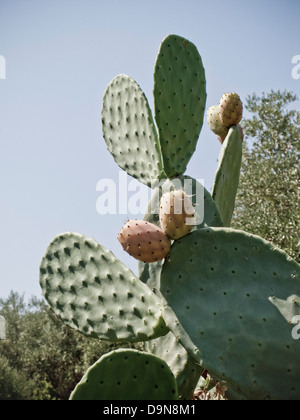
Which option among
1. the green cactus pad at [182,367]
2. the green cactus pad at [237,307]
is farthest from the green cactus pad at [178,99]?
the green cactus pad at [182,367]

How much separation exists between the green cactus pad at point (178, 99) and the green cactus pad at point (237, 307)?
1.74ft

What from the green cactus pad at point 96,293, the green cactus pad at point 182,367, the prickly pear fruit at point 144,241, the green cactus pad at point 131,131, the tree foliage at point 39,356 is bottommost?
the tree foliage at point 39,356

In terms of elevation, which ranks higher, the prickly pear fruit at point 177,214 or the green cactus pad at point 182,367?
the prickly pear fruit at point 177,214

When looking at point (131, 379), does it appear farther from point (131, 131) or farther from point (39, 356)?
point (39, 356)

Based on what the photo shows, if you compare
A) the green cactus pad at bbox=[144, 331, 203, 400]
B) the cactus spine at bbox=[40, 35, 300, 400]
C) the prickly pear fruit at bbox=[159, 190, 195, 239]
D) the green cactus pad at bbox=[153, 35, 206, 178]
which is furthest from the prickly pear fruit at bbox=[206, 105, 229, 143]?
the green cactus pad at bbox=[144, 331, 203, 400]

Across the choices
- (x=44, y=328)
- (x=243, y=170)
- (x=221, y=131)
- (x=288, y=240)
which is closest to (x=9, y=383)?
(x=44, y=328)

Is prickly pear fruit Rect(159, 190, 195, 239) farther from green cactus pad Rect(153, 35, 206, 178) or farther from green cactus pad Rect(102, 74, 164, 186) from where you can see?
green cactus pad Rect(102, 74, 164, 186)

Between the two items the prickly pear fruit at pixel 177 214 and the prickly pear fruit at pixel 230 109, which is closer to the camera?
the prickly pear fruit at pixel 177 214

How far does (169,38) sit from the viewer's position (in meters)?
2.23

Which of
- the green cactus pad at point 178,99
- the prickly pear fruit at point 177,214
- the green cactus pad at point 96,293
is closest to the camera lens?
the prickly pear fruit at point 177,214

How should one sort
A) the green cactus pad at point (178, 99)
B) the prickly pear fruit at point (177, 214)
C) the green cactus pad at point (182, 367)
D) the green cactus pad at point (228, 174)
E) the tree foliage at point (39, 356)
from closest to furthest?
the prickly pear fruit at point (177, 214), the green cactus pad at point (182, 367), the green cactus pad at point (178, 99), the green cactus pad at point (228, 174), the tree foliage at point (39, 356)

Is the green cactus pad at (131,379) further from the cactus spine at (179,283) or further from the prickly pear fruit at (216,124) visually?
the prickly pear fruit at (216,124)

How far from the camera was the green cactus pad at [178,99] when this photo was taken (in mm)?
2133

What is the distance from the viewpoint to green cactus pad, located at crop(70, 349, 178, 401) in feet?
4.90
